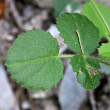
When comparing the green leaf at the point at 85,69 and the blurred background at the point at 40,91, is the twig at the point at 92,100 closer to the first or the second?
the blurred background at the point at 40,91

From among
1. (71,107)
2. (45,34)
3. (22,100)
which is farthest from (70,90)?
(45,34)

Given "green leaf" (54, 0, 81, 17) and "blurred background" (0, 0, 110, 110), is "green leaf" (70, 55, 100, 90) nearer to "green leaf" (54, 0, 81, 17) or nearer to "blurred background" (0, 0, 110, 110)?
"blurred background" (0, 0, 110, 110)

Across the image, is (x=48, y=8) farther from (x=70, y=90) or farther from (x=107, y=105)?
(x=107, y=105)

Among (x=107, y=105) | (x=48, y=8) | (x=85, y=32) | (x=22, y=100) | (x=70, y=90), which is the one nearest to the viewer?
(x=85, y=32)

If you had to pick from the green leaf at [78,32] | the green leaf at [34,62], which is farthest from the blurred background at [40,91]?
the green leaf at [34,62]

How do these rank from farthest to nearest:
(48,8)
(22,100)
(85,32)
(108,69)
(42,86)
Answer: (48,8) < (22,100) < (108,69) < (85,32) < (42,86)
